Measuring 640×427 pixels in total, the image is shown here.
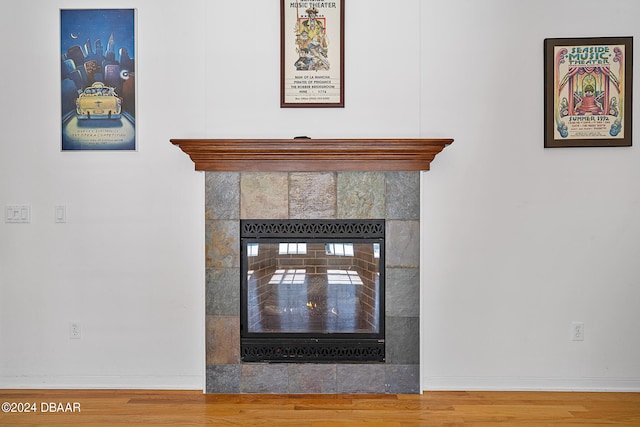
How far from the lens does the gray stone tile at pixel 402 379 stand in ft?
8.86

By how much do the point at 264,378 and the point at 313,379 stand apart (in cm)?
29

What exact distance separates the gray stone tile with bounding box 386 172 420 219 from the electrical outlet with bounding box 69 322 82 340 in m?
1.95

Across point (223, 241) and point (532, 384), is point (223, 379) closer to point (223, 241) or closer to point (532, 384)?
point (223, 241)

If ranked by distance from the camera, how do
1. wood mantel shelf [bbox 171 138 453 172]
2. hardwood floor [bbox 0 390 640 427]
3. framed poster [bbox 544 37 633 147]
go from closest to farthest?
hardwood floor [bbox 0 390 640 427] < wood mantel shelf [bbox 171 138 453 172] < framed poster [bbox 544 37 633 147]

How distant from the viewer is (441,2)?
2715 mm

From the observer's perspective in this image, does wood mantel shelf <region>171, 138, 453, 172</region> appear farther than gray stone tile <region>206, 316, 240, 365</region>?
No

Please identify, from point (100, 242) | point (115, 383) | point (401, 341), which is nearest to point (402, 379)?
point (401, 341)

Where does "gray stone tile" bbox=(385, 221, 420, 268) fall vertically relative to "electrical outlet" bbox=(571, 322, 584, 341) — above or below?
above

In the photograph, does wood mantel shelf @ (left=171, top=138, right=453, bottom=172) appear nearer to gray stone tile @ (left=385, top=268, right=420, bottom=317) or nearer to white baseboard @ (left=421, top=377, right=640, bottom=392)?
gray stone tile @ (left=385, top=268, right=420, bottom=317)

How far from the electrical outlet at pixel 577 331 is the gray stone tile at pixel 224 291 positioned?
1971 millimetres

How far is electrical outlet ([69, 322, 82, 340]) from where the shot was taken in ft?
9.12

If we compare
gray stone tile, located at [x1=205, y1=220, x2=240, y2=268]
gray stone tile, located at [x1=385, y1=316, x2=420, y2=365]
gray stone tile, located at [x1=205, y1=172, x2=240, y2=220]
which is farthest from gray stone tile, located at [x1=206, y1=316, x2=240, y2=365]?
gray stone tile, located at [x1=385, y1=316, x2=420, y2=365]

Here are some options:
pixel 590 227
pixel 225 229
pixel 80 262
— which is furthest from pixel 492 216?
pixel 80 262

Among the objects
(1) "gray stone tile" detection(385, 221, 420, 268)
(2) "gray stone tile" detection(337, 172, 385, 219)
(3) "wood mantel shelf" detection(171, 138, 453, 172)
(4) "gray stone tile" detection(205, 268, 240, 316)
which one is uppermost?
(3) "wood mantel shelf" detection(171, 138, 453, 172)
